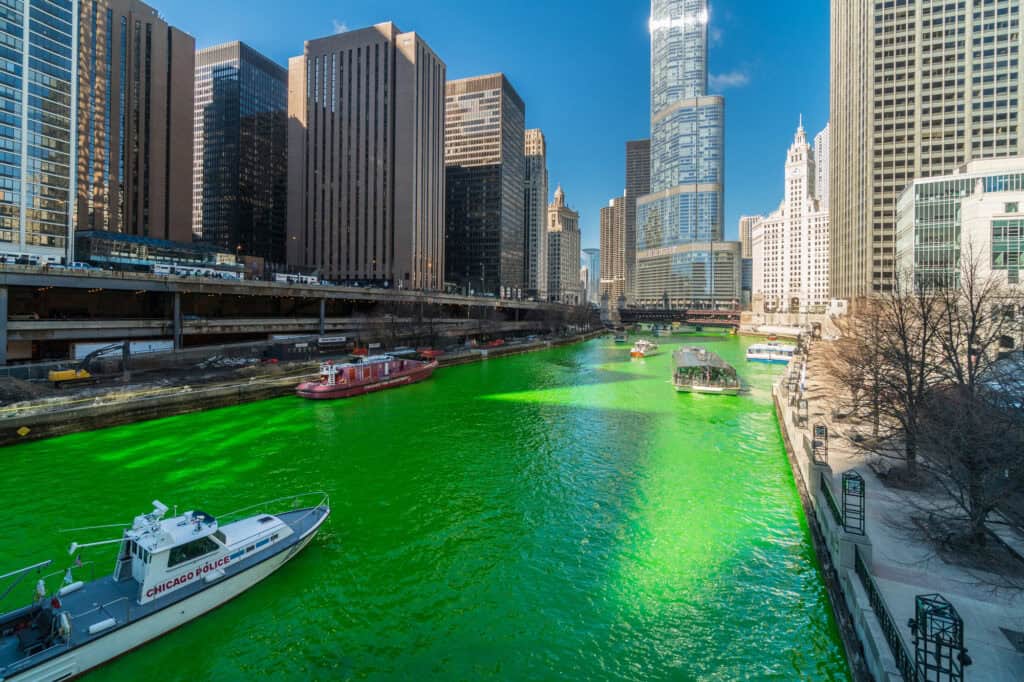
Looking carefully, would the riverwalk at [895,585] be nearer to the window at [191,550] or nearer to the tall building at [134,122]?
the window at [191,550]

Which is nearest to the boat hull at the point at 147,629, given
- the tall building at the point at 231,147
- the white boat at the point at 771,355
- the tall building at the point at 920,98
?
the white boat at the point at 771,355

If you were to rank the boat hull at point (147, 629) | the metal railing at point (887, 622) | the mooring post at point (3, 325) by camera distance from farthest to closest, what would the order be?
the mooring post at point (3, 325) → the boat hull at point (147, 629) → the metal railing at point (887, 622)

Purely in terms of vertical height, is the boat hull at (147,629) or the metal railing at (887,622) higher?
the metal railing at (887,622)

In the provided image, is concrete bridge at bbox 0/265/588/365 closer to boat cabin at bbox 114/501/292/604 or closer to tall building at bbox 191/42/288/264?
boat cabin at bbox 114/501/292/604

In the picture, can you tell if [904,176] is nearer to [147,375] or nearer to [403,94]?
[403,94]

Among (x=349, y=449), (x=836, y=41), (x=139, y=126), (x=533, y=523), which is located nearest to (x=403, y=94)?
(x=139, y=126)

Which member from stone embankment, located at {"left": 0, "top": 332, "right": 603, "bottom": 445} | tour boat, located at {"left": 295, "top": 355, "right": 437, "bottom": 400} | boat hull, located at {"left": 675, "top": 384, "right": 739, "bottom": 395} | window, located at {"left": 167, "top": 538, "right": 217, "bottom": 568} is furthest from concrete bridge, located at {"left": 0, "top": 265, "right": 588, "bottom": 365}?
window, located at {"left": 167, "top": 538, "right": 217, "bottom": 568}

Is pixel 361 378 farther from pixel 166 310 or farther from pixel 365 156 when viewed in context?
Answer: pixel 365 156

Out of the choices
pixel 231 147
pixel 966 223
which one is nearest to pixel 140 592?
pixel 966 223
